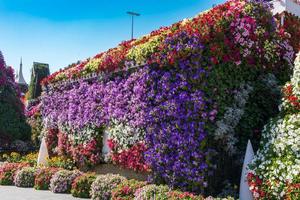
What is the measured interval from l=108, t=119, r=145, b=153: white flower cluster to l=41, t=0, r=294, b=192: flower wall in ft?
0.09

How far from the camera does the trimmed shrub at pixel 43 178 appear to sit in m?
13.3

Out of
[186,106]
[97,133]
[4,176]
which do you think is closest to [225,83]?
[186,106]

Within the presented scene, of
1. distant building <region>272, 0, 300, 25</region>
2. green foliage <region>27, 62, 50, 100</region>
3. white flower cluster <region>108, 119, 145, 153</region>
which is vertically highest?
green foliage <region>27, 62, 50, 100</region>

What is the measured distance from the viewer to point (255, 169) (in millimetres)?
8547

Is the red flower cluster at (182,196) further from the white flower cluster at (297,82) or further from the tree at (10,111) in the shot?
the tree at (10,111)

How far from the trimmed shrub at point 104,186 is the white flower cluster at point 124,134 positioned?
43.1 inches

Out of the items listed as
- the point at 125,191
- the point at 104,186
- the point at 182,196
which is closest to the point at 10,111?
the point at 104,186

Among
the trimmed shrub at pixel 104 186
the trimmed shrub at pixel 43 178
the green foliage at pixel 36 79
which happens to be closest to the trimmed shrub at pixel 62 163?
the trimmed shrub at pixel 43 178

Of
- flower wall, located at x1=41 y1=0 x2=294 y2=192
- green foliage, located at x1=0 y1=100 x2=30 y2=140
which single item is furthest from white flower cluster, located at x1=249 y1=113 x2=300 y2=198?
green foliage, located at x1=0 y1=100 x2=30 y2=140

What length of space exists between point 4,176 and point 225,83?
9.01 meters

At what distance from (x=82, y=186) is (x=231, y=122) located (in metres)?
4.70

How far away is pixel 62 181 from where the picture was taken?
1262 centimetres

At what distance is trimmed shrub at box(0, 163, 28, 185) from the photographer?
14711 millimetres

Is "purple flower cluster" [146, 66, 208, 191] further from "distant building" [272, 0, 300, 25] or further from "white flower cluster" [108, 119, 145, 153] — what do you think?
"distant building" [272, 0, 300, 25]
